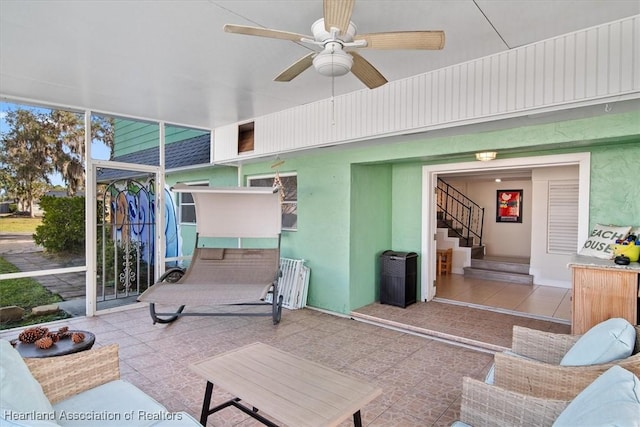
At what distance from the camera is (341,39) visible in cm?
219

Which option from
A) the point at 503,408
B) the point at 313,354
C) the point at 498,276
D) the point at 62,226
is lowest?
the point at 313,354

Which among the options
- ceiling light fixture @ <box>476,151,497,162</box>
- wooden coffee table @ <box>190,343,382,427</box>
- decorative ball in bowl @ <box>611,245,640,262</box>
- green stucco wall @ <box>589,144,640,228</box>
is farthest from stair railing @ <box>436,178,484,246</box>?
wooden coffee table @ <box>190,343,382,427</box>

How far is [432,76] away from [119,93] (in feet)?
12.0

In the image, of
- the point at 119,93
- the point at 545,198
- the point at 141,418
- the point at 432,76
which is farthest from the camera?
the point at 545,198

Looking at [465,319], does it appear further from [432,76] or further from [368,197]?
[432,76]

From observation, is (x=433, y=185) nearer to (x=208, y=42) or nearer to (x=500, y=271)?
(x=500, y=271)

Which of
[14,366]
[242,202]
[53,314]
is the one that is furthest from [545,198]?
[53,314]

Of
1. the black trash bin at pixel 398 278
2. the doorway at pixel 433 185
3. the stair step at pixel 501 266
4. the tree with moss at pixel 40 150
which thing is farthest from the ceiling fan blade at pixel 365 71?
the stair step at pixel 501 266

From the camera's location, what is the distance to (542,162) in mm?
4320

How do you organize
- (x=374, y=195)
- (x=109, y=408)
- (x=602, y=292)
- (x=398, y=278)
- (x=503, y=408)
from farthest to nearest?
(x=374, y=195), (x=398, y=278), (x=602, y=292), (x=109, y=408), (x=503, y=408)

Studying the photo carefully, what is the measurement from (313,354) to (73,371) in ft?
7.36

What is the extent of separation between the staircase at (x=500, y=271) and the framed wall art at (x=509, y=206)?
5.19ft

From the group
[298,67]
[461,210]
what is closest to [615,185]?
[298,67]

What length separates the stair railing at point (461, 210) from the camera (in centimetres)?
941
